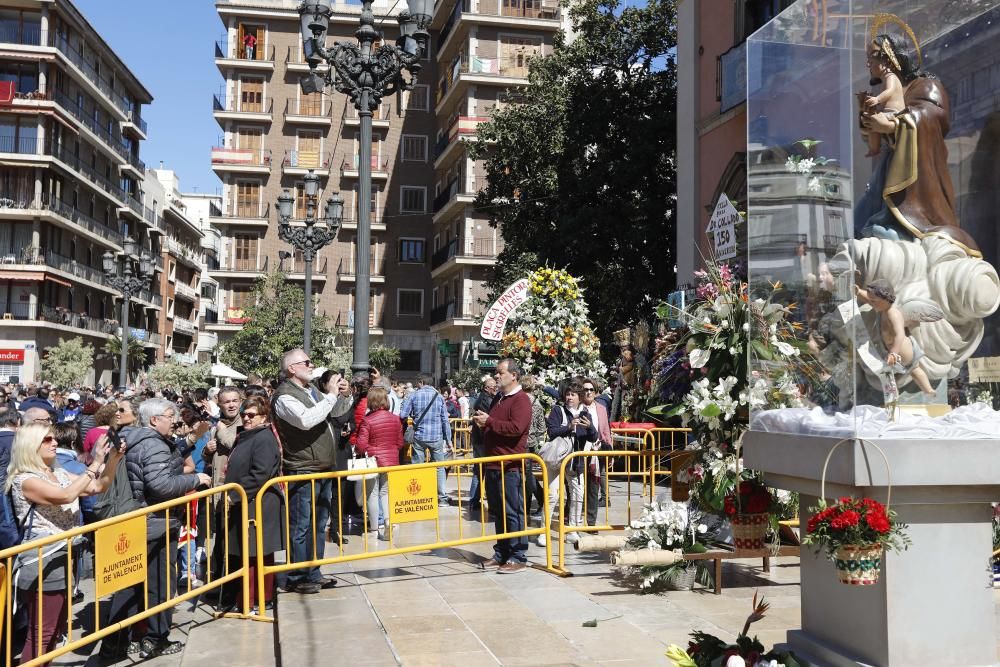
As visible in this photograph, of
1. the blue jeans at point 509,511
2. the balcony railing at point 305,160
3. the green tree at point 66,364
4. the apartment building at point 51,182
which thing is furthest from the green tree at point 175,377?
the blue jeans at point 509,511

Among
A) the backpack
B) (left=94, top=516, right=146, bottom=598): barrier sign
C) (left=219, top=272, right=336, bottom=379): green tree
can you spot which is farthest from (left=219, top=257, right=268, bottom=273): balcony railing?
(left=94, top=516, right=146, bottom=598): barrier sign

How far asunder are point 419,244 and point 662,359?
48.0 metres

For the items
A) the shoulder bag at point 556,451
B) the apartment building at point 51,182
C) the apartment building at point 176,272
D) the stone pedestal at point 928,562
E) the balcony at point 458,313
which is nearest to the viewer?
the stone pedestal at point 928,562

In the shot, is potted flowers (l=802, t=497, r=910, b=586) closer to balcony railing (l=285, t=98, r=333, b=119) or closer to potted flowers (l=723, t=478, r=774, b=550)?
potted flowers (l=723, t=478, r=774, b=550)

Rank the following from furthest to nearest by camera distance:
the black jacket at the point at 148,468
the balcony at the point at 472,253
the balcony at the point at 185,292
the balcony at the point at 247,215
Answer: the balcony at the point at 185,292 < the balcony at the point at 247,215 < the balcony at the point at 472,253 < the black jacket at the point at 148,468

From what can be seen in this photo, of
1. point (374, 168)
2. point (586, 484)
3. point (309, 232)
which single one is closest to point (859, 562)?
point (586, 484)

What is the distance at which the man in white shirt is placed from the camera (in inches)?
304

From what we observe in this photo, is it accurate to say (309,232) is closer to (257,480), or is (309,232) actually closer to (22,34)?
(257,480)

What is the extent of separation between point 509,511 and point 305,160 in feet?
163

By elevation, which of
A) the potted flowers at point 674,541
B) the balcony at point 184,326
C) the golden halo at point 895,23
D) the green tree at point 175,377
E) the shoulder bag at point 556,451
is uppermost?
the balcony at point 184,326

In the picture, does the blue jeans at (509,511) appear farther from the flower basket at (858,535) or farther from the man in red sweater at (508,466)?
the flower basket at (858,535)

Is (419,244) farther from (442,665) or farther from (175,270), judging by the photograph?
(442,665)

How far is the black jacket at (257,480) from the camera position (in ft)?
24.5

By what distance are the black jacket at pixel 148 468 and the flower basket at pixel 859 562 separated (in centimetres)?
467
